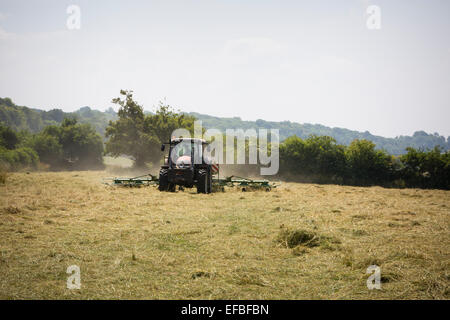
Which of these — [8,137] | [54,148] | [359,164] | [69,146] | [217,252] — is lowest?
[217,252]

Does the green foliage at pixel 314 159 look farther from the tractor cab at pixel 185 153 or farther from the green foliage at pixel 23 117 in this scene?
the green foliage at pixel 23 117

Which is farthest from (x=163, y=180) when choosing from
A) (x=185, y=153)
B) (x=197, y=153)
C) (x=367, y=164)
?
(x=367, y=164)

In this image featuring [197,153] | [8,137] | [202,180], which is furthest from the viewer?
[8,137]

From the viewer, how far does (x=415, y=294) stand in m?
3.87

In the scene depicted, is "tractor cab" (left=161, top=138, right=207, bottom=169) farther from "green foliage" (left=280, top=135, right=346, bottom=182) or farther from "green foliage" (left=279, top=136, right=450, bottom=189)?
"green foliage" (left=279, top=136, right=450, bottom=189)

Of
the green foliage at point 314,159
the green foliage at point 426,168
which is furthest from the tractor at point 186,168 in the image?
the green foliage at point 426,168

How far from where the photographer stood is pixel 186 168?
45.2 feet

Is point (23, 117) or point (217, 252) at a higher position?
point (23, 117)

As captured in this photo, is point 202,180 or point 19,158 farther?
point 19,158

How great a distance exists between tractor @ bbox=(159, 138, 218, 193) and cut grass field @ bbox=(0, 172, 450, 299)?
4.11 metres

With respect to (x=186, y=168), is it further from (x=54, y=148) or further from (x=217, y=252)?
(x=54, y=148)

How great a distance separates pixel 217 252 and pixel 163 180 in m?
9.09
